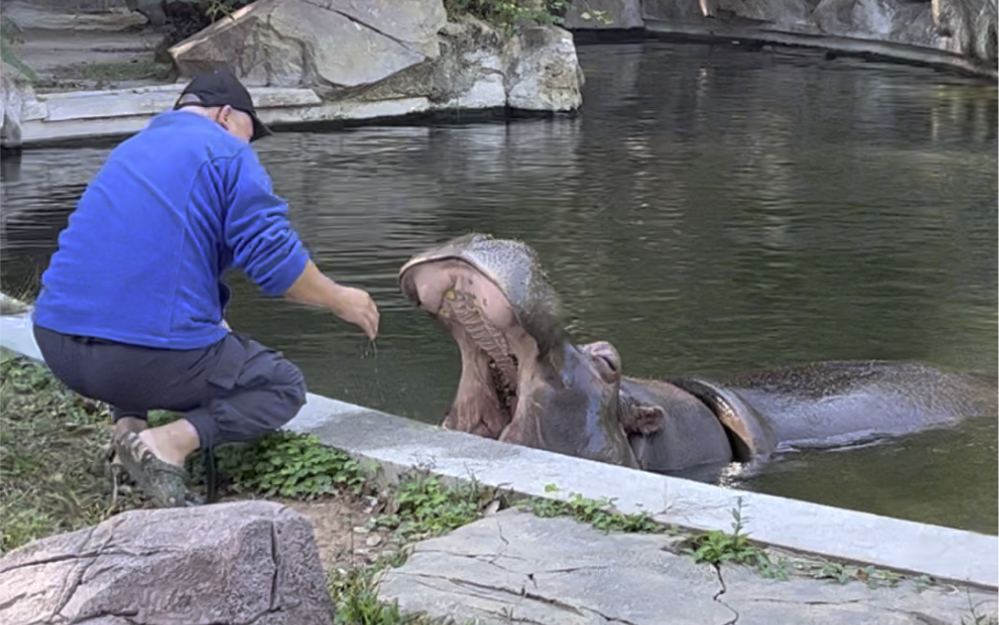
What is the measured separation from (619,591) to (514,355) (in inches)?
59.4

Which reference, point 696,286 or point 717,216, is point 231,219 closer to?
point 696,286

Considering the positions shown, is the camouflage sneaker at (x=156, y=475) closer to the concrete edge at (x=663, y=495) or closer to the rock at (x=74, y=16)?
the concrete edge at (x=663, y=495)

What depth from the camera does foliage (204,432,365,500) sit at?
4.04m

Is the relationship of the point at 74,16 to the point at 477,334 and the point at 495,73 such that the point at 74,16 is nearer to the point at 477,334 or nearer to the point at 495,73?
the point at 495,73

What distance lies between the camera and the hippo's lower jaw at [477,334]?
4258 millimetres

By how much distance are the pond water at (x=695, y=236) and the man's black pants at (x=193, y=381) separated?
1.87 meters

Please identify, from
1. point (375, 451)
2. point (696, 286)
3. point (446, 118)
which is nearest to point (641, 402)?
point (375, 451)

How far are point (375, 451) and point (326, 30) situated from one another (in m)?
12.4

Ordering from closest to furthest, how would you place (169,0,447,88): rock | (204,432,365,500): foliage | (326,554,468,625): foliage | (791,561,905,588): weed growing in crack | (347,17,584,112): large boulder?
(326,554,468,625): foliage, (791,561,905,588): weed growing in crack, (204,432,365,500): foliage, (169,0,447,88): rock, (347,17,584,112): large boulder

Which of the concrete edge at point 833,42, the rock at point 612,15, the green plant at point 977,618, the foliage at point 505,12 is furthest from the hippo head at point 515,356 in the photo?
the rock at point 612,15

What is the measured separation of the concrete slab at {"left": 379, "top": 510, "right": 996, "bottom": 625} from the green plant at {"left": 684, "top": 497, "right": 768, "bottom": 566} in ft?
0.12

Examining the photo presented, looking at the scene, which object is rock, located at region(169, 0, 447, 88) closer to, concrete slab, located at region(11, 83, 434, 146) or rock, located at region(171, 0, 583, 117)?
rock, located at region(171, 0, 583, 117)

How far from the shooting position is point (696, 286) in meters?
8.39

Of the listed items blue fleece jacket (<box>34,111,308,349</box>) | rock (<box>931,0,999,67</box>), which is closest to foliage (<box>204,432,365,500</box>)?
blue fleece jacket (<box>34,111,308,349</box>)
